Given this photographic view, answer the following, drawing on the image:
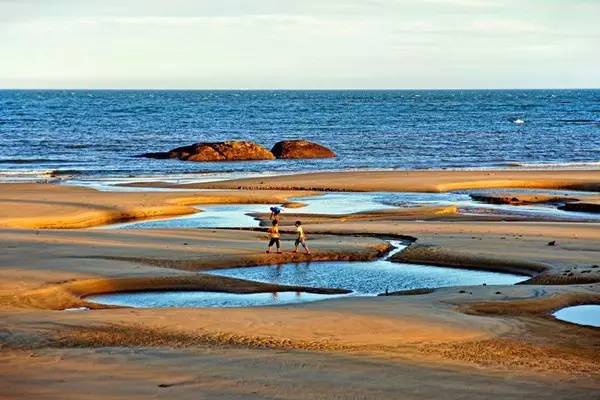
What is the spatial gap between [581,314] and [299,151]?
56.7 meters

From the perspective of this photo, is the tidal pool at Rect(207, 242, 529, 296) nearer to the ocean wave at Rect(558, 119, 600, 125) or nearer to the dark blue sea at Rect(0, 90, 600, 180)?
the dark blue sea at Rect(0, 90, 600, 180)

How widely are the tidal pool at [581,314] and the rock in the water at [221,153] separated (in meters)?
52.7

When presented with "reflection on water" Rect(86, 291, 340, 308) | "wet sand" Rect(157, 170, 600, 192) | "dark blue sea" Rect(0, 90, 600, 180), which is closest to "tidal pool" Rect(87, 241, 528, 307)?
"reflection on water" Rect(86, 291, 340, 308)

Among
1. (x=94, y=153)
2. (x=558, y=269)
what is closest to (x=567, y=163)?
(x=94, y=153)

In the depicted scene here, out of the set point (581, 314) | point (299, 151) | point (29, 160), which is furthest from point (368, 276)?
point (29, 160)

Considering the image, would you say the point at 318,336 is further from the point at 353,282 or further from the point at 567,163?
the point at 567,163

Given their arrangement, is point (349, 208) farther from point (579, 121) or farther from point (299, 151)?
point (579, 121)

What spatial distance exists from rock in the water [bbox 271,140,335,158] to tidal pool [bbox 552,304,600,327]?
55.3 m

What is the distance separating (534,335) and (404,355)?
349 centimetres

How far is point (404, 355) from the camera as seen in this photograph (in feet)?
61.6

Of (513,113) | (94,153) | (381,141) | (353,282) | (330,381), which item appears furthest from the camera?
(513,113)

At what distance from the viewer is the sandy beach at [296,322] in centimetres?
1677

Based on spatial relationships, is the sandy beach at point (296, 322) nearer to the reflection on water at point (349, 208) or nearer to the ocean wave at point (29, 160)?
the reflection on water at point (349, 208)

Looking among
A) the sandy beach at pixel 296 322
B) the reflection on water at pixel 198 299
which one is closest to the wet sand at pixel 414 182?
the sandy beach at pixel 296 322
